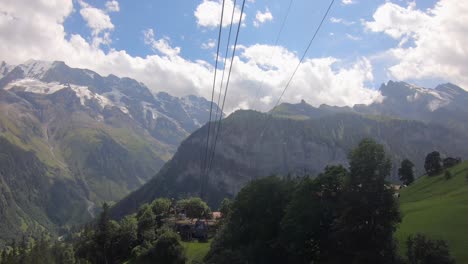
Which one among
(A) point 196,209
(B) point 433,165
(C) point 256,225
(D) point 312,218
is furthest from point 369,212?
(A) point 196,209

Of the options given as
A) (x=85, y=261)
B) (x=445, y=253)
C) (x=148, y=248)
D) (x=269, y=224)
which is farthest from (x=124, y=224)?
(x=445, y=253)

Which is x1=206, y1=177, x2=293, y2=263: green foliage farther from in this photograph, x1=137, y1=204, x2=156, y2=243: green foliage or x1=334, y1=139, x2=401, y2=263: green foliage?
x1=137, y1=204, x2=156, y2=243: green foliage

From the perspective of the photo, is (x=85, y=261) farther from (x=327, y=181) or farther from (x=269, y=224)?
(x=327, y=181)

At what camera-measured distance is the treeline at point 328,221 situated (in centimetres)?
5072

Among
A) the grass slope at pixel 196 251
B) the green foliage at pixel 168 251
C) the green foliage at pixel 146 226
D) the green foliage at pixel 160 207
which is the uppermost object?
the green foliage at pixel 160 207

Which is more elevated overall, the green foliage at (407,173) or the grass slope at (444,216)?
the green foliage at (407,173)

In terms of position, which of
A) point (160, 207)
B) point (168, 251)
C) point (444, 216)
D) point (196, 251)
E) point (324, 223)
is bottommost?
point (196, 251)

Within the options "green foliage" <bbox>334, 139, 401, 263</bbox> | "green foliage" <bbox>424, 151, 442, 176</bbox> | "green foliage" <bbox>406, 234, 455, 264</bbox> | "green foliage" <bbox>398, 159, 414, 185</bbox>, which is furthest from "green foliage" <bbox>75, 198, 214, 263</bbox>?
"green foliage" <bbox>398, 159, 414, 185</bbox>

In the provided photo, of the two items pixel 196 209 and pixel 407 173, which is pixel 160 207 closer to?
pixel 196 209

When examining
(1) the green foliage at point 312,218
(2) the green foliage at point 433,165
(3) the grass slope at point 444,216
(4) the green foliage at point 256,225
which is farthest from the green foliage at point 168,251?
(2) the green foliage at point 433,165

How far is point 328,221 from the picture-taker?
5900 centimetres

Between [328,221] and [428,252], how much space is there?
14.7 m

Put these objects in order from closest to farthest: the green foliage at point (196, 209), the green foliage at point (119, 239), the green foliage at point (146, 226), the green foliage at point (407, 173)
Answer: the green foliage at point (119, 239) → the green foliage at point (146, 226) → the green foliage at point (196, 209) → the green foliage at point (407, 173)

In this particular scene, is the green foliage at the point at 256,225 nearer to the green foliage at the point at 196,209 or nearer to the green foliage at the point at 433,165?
the green foliage at the point at 196,209
